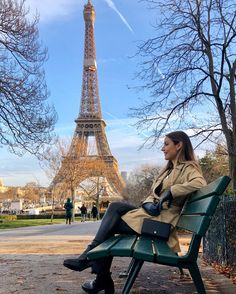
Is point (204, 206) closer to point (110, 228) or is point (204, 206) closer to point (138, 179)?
point (110, 228)

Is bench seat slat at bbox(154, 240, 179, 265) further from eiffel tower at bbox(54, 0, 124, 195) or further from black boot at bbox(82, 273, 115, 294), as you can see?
eiffel tower at bbox(54, 0, 124, 195)

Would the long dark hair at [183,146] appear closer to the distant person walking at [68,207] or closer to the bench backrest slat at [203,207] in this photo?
the bench backrest slat at [203,207]

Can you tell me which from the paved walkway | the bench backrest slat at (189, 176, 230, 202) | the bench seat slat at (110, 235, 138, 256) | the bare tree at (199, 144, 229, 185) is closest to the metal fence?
the paved walkway

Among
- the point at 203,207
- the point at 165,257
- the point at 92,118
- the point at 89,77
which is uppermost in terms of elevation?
the point at 89,77

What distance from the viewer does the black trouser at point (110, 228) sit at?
12.3 feet

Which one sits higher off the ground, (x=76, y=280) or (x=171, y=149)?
(x=171, y=149)

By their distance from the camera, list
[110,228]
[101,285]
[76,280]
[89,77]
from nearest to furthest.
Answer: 1. [110,228]
2. [101,285]
3. [76,280]
4. [89,77]

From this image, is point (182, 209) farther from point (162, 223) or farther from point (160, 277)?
point (160, 277)

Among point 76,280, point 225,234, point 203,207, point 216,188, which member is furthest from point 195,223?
point 225,234

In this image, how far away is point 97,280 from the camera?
391cm

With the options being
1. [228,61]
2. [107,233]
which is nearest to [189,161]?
[107,233]

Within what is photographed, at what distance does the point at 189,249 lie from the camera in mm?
3186

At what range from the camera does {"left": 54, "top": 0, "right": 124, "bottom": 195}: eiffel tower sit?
64.1m

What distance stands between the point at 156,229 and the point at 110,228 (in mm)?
417
